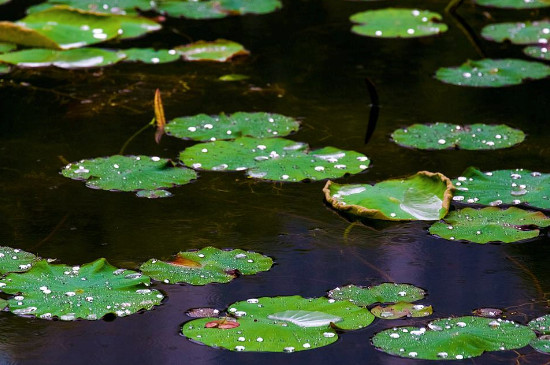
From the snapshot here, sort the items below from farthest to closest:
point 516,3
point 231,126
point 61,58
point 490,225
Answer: point 516,3, point 61,58, point 231,126, point 490,225

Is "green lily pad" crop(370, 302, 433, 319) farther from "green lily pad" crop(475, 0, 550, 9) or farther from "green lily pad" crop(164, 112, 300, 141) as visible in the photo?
"green lily pad" crop(475, 0, 550, 9)

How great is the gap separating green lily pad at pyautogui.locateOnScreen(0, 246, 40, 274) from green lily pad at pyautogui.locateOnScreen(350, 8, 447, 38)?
10.8 feet

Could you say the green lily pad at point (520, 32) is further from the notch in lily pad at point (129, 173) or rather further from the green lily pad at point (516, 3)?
the notch in lily pad at point (129, 173)

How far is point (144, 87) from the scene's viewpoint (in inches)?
204

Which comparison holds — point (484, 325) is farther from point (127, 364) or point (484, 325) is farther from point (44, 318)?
point (44, 318)

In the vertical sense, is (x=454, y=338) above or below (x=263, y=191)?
above

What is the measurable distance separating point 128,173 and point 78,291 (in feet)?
3.41

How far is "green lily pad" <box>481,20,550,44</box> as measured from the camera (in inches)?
232

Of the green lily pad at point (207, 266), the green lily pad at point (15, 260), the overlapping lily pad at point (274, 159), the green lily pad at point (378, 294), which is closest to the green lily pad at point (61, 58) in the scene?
the overlapping lily pad at point (274, 159)

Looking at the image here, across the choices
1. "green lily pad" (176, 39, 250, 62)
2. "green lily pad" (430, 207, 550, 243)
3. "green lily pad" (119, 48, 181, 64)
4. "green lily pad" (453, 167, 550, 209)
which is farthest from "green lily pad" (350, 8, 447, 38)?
"green lily pad" (430, 207, 550, 243)

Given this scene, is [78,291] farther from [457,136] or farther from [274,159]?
[457,136]

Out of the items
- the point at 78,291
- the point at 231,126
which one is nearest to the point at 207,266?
the point at 78,291

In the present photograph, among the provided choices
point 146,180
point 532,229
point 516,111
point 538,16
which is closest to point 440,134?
point 516,111

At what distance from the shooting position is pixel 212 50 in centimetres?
571
